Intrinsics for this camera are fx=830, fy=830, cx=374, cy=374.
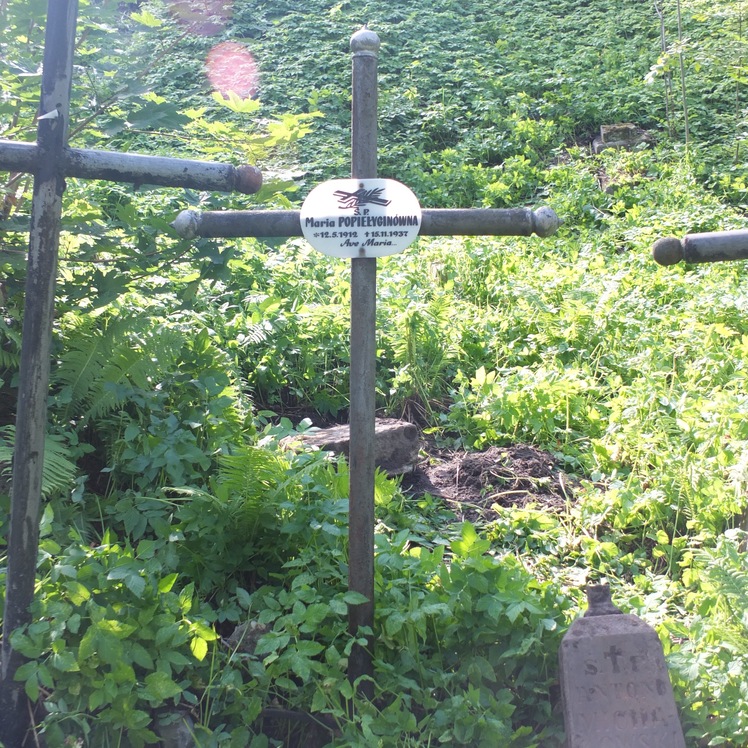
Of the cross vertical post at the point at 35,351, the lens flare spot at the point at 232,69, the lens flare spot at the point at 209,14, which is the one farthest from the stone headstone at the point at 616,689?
the lens flare spot at the point at 209,14

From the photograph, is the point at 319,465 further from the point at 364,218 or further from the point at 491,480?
the point at 491,480

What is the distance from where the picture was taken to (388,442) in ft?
13.0

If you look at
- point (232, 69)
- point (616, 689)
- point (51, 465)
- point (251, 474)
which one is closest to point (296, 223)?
point (251, 474)

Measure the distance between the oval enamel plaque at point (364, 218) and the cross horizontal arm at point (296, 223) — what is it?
0.21 feet

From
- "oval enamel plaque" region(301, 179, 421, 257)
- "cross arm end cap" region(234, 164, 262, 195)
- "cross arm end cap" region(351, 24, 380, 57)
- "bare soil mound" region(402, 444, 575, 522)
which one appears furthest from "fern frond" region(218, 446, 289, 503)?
"cross arm end cap" region(351, 24, 380, 57)

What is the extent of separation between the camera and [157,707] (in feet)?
7.07

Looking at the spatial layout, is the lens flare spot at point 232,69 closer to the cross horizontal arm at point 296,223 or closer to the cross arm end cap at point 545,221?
the cross horizontal arm at point 296,223

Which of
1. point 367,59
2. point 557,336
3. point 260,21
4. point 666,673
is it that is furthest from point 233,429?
point 260,21

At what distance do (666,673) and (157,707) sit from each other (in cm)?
130

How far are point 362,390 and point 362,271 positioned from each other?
13.0 inches

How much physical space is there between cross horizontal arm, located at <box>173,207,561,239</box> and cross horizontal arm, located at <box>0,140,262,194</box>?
5.7 inches

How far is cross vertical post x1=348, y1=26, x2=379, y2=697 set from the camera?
2275mm

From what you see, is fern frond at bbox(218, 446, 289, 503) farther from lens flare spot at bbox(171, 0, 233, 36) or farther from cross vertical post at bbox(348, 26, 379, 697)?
lens flare spot at bbox(171, 0, 233, 36)

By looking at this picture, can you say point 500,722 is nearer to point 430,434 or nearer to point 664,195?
point 430,434
